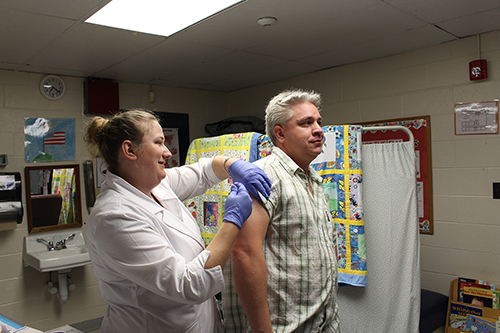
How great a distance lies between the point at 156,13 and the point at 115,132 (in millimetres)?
1211

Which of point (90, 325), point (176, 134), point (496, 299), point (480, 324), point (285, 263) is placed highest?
point (176, 134)

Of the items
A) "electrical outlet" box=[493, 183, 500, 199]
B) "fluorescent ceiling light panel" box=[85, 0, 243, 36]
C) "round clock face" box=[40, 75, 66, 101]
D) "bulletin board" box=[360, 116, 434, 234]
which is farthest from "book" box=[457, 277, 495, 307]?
"round clock face" box=[40, 75, 66, 101]

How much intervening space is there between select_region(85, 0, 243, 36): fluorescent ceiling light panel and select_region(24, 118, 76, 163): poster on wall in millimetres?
1595

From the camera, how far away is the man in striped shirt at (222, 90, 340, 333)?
1294mm

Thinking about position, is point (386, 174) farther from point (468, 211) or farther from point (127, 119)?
point (127, 119)

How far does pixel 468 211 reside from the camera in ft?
9.16

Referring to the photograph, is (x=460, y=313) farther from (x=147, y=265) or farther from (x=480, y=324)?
(x=147, y=265)

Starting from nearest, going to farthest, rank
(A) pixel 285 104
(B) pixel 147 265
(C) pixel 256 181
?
(B) pixel 147 265, (C) pixel 256 181, (A) pixel 285 104

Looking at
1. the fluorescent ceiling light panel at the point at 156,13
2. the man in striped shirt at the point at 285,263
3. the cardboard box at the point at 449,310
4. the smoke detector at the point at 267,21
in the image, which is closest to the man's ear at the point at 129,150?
the man in striped shirt at the point at 285,263

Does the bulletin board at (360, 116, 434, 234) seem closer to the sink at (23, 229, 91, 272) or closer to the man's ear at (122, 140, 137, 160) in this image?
the man's ear at (122, 140, 137, 160)

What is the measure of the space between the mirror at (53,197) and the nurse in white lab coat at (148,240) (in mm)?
2481

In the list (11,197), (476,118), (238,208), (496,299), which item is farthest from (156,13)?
(496,299)

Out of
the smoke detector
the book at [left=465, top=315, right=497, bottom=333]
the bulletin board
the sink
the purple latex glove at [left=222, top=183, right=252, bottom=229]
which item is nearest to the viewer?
the purple latex glove at [left=222, top=183, right=252, bottom=229]

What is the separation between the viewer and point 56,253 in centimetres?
342
